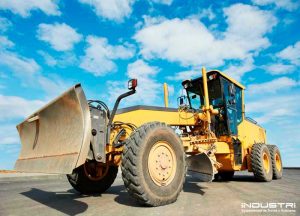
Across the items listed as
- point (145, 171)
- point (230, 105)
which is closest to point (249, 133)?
point (230, 105)

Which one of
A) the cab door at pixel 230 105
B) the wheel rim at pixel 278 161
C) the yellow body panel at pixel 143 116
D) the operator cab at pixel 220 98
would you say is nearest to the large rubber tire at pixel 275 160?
the wheel rim at pixel 278 161

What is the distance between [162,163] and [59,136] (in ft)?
5.38

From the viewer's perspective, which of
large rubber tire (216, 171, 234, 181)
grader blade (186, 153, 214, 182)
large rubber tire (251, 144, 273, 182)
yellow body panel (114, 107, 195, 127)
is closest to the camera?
yellow body panel (114, 107, 195, 127)

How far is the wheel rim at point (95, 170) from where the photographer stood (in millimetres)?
5769

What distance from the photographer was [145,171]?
4.24 metres

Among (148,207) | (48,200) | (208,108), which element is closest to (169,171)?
(148,207)

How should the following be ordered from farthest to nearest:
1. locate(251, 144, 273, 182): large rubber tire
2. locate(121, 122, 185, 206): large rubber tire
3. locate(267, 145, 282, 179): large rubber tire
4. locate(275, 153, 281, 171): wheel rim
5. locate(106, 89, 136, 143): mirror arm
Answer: locate(275, 153, 281, 171): wheel rim → locate(267, 145, 282, 179): large rubber tire → locate(251, 144, 273, 182): large rubber tire → locate(106, 89, 136, 143): mirror arm → locate(121, 122, 185, 206): large rubber tire

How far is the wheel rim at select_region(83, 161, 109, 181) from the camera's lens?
18.9ft

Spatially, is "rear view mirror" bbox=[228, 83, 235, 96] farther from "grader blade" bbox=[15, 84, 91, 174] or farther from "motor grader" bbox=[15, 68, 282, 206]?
"grader blade" bbox=[15, 84, 91, 174]

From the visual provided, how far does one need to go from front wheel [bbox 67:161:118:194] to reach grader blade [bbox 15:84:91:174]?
3.14ft

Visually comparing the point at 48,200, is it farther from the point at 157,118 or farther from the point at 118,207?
the point at 157,118

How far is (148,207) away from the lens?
4.23 metres

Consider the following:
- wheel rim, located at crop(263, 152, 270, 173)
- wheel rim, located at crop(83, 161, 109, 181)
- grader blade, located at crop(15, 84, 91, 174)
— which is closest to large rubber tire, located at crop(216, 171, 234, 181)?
wheel rim, located at crop(263, 152, 270, 173)

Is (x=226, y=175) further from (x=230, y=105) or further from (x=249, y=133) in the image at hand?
(x=230, y=105)
